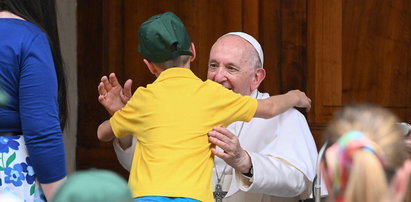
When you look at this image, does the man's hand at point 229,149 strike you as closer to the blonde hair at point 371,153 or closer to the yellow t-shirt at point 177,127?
the yellow t-shirt at point 177,127

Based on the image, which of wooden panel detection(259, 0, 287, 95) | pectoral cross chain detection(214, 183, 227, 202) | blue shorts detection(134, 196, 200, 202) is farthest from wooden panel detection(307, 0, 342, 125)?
blue shorts detection(134, 196, 200, 202)

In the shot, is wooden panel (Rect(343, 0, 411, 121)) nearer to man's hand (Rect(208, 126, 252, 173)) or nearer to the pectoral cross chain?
the pectoral cross chain

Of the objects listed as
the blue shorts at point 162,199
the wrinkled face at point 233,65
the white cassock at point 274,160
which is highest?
the wrinkled face at point 233,65

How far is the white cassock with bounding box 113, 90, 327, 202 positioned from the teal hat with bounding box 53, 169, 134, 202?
223 centimetres

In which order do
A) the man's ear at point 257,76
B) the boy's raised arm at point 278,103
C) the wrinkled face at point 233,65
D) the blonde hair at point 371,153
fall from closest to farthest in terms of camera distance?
1. the blonde hair at point 371,153
2. the boy's raised arm at point 278,103
3. the wrinkled face at point 233,65
4. the man's ear at point 257,76

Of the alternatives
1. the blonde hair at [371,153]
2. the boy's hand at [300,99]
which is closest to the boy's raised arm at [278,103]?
the boy's hand at [300,99]

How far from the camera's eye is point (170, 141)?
3.20 metres

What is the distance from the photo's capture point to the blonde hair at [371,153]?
5.87ft

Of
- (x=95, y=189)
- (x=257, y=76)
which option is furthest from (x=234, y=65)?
(x=95, y=189)

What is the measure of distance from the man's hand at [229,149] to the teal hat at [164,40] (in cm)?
32

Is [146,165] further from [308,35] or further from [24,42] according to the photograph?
[308,35]

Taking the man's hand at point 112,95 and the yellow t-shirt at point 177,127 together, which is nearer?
the yellow t-shirt at point 177,127

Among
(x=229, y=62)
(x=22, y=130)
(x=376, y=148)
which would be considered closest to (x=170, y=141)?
(x=22, y=130)

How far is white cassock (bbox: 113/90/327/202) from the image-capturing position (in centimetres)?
389
